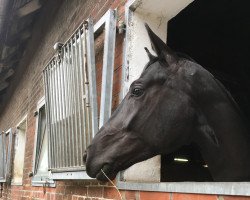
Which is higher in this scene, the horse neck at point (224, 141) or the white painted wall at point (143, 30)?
the white painted wall at point (143, 30)

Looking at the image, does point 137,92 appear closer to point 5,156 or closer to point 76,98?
point 76,98

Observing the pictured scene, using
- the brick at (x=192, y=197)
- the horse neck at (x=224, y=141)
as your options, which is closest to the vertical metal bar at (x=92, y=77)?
the horse neck at (x=224, y=141)

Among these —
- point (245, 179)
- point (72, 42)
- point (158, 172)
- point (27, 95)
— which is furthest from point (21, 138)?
point (245, 179)

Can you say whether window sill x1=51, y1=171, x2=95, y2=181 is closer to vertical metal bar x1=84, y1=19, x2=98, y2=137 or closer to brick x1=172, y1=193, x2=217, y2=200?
vertical metal bar x1=84, y1=19, x2=98, y2=137

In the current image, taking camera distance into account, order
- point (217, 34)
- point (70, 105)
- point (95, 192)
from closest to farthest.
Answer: point (95, 192), point (70, 105), point (217, 34)

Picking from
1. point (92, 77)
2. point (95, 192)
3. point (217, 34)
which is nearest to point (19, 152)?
point (217, 34)

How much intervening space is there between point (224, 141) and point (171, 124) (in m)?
0.36

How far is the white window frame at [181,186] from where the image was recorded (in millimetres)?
1619

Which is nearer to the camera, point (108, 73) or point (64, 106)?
point (108, 73)

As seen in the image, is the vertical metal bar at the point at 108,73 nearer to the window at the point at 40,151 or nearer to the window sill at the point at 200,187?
the window sill at the point at 200,187

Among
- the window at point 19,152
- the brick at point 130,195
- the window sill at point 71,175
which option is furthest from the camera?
the window at point 19,152

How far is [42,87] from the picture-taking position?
6.14 meters

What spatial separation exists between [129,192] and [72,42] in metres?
1.57

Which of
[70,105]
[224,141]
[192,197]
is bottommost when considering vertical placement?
[192,197]
